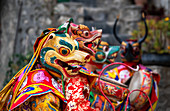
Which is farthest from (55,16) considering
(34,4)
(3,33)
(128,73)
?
(128,73)

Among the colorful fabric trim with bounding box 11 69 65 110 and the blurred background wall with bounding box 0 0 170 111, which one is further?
the blurred background wall with bounding box 0 0 170 111

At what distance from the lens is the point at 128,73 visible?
9.00 ft

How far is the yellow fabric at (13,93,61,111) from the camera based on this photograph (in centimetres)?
157

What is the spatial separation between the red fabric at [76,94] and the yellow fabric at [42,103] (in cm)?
18

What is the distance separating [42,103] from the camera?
1.57 metres

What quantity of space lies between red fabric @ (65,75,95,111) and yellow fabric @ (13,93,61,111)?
182 mm

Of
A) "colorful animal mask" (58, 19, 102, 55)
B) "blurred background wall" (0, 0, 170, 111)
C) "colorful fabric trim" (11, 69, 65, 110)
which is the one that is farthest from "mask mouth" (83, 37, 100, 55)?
"blurred background wall" (0, 0, 170, 111)

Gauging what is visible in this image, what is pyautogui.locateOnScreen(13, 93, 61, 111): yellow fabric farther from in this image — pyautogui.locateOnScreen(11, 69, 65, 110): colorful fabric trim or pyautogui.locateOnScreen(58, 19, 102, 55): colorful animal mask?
pyautogui.locateOnScreen(58, 19, 102, 55): colorful animal mask

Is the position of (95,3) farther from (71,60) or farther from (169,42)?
(71,60)

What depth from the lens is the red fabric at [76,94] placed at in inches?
70.9

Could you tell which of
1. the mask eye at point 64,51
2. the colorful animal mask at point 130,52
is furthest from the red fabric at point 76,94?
the colorful animal mask at point 130,52

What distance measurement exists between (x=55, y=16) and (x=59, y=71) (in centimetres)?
434

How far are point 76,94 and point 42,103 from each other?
319mm

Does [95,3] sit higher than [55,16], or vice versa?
[95,3]
